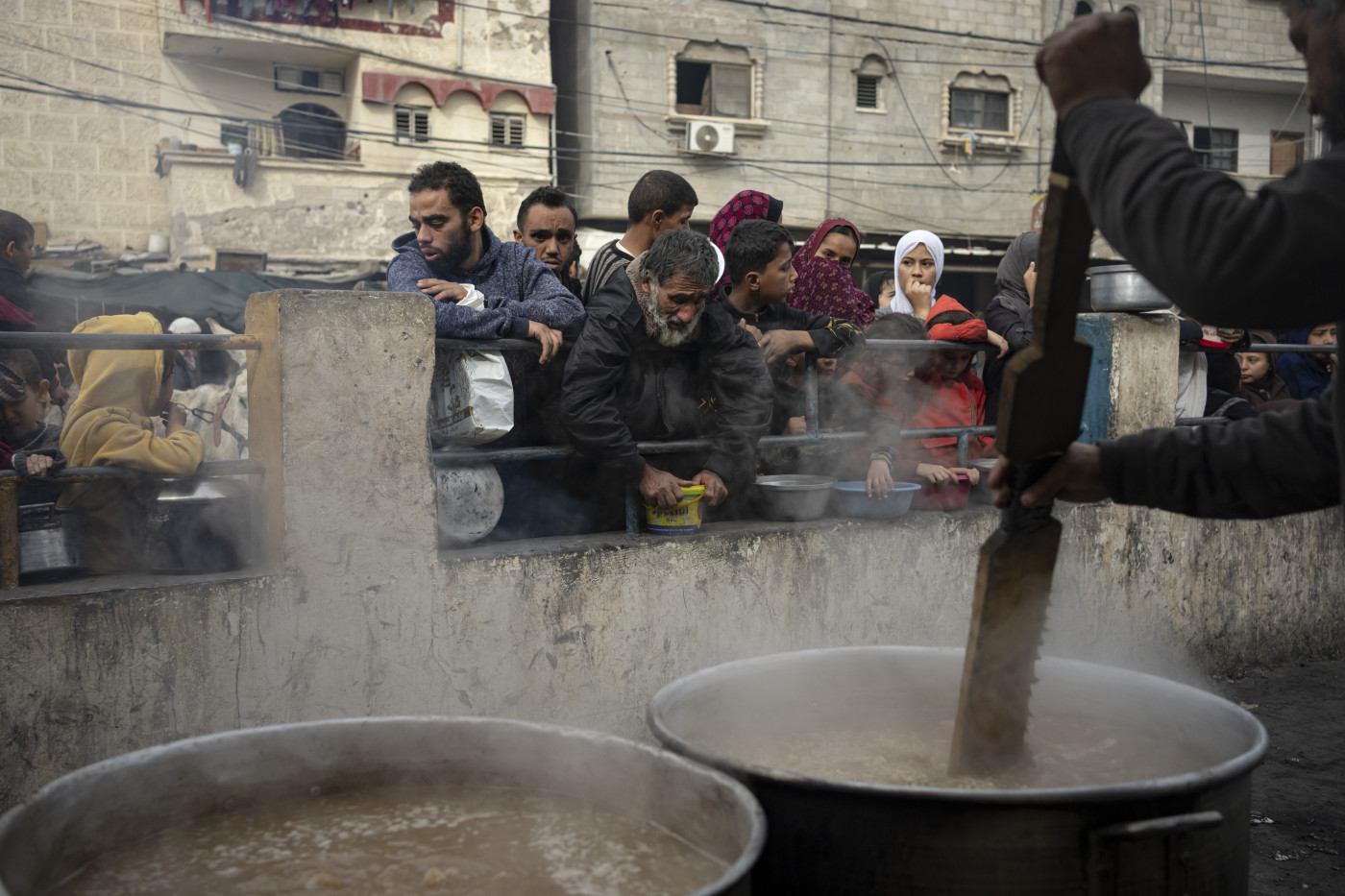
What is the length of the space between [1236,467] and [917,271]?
396 centimetres

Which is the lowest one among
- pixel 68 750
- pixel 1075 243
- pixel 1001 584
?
pixel 68 750

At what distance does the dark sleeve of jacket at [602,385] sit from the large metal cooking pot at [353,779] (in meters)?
1.78

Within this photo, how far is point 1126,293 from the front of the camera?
5.14 m

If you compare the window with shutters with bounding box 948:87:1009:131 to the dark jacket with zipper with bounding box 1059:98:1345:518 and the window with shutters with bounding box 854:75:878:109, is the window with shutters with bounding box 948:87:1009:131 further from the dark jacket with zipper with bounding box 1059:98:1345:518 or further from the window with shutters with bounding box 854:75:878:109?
the dark jacket with zipper with bounding box 1059:98:1345:518

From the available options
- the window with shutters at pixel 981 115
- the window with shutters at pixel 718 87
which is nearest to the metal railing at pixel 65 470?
the window with shutters at pixel 718 87

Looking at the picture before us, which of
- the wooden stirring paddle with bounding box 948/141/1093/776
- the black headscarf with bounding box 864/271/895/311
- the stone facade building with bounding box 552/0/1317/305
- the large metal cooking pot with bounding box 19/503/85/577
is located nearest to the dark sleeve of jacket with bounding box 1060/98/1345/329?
the wooden stirring paddle with bounding box 948/141/1093/776

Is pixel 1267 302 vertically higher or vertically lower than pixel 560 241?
lower

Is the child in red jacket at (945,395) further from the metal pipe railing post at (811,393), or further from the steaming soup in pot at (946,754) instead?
the steaming soup in pot at (946,754)

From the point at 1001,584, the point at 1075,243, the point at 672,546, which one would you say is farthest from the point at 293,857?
the point at 672,546

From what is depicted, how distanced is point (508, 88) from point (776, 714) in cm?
1952

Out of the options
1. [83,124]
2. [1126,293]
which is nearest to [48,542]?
[1126,293]

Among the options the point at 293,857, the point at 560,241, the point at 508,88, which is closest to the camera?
the point at 293,857

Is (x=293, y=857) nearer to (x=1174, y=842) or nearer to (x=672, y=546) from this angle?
(x=1174, y=842)

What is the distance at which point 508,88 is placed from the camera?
2008 centimetres
